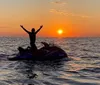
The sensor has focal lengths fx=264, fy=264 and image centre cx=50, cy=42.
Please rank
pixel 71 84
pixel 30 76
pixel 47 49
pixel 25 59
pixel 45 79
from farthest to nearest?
pixel 47 49 → pixel 25 59 → pixel 30 76 → pixel 45 79 → pixel 71 84

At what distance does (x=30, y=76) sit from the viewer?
14.7 m

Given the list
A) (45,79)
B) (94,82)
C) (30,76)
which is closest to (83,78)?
(94,82)

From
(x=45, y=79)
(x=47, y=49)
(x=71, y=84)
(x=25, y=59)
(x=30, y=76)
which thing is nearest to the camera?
(x=71, y=84)

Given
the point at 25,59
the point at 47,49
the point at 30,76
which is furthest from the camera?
the point at 47,49

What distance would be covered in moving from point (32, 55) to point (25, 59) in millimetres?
684

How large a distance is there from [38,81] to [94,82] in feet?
9.05

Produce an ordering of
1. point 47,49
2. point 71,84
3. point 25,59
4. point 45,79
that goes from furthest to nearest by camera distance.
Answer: point 47,49 < point 25,59 < point 45,79 < point 71,84

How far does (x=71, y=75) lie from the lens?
14961 mm

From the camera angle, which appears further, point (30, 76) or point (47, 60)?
point (47, 60)

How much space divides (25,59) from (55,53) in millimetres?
2911

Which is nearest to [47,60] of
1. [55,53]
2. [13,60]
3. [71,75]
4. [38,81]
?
[55,53]

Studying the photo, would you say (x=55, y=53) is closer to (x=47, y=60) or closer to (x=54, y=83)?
(x=47, y=60)

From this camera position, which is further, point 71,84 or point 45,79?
point 45,79

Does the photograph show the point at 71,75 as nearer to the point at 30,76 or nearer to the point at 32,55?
the point at 30,76
